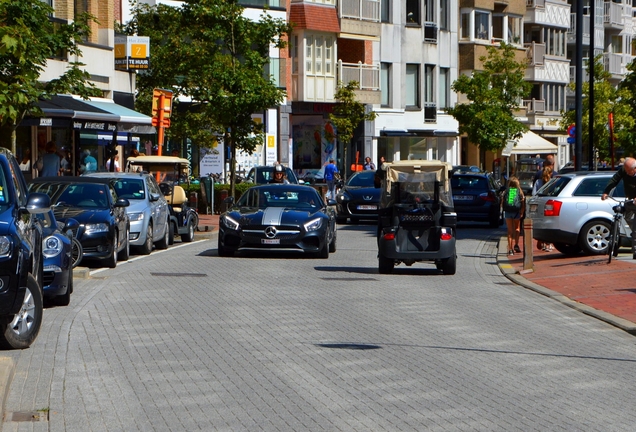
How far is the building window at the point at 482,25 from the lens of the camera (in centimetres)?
7344

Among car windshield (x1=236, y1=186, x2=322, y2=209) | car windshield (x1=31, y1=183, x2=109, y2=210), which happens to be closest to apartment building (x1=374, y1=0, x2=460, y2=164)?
car windshield (x1=236, y1=186, x2=322, y2=209)

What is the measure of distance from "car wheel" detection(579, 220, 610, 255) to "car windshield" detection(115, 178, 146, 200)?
8.37 metres

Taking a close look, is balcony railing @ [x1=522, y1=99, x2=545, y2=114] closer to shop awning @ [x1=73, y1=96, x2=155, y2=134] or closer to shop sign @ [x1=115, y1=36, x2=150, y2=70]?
shop sign @ [x1=115, y1=36, x2=150, y2=70]

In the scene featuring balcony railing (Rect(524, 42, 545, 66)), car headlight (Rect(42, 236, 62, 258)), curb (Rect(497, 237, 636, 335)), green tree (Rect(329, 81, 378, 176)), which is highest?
balcony railing (Rect(524, 42, 545, 66))

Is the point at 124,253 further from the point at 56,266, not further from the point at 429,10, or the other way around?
the point at 429,10

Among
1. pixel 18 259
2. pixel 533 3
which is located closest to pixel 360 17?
pixel 533 3

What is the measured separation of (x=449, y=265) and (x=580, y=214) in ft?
13.2

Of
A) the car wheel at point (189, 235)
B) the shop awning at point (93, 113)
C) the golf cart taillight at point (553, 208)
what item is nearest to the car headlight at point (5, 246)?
the golf cart taillight at point (553, 208)

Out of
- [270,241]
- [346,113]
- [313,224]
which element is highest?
[346,113]

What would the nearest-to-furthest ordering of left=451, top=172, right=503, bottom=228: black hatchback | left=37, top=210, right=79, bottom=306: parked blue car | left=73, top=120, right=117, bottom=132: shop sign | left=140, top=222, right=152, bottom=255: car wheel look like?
left=37, top=210, right=79, bottom=306: parked blue car
left=140, top=222, right=152, bottom=255: car wheel
left=73, top=120, right=117, bottom=132: shop sign
left=451, top=172, right=503, bottom=228: black hatchback

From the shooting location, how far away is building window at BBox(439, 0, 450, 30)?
69.6m

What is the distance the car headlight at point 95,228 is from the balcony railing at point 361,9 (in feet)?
137

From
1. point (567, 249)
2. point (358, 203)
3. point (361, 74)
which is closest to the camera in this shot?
point (567, 249)

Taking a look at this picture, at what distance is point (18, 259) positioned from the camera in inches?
436
